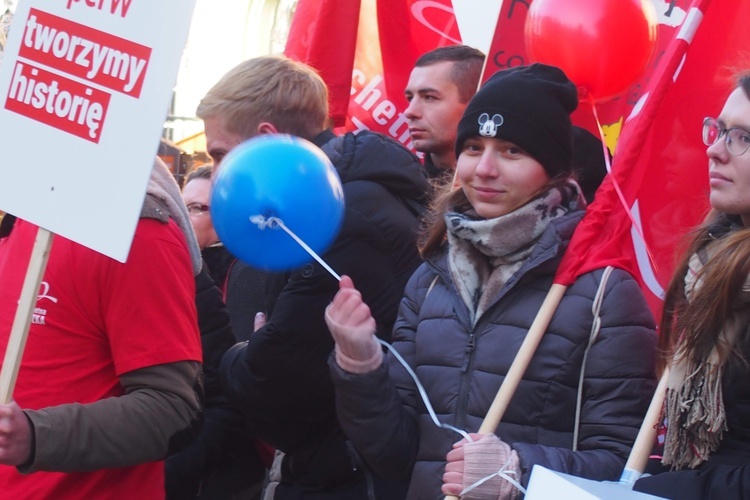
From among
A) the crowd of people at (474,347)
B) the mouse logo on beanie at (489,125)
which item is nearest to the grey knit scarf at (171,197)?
the crowd of people at (474,347)

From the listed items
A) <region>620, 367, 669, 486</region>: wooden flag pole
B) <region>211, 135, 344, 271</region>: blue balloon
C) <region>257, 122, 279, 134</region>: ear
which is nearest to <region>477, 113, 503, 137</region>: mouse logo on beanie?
<region>211, 135, 344, 271</region>: blue balloon

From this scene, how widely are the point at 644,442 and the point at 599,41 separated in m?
1.61

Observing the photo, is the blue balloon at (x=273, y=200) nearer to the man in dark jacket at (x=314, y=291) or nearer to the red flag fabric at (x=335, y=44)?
the man in dark jacket at (x=314, y=291)

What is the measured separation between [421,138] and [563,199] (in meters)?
1.50

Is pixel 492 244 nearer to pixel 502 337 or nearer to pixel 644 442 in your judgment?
pixel 502 337

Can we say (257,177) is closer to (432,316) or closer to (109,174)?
(109,174)

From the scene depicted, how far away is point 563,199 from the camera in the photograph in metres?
2.63

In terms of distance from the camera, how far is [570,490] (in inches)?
62.7

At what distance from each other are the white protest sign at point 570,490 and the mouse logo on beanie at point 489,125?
1127mm

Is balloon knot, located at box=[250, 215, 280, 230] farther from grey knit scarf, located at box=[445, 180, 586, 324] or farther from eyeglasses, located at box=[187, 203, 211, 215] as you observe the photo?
eyeglasses, located at box=[187, 203, 211, 215]

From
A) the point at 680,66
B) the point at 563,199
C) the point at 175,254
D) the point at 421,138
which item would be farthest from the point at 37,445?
the point at 421,138

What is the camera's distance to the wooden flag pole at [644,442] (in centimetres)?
224

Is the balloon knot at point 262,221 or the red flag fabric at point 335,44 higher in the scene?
the red flag fabric at point 335,44

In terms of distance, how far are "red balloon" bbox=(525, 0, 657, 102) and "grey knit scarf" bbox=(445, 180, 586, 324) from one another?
3.11 feet
